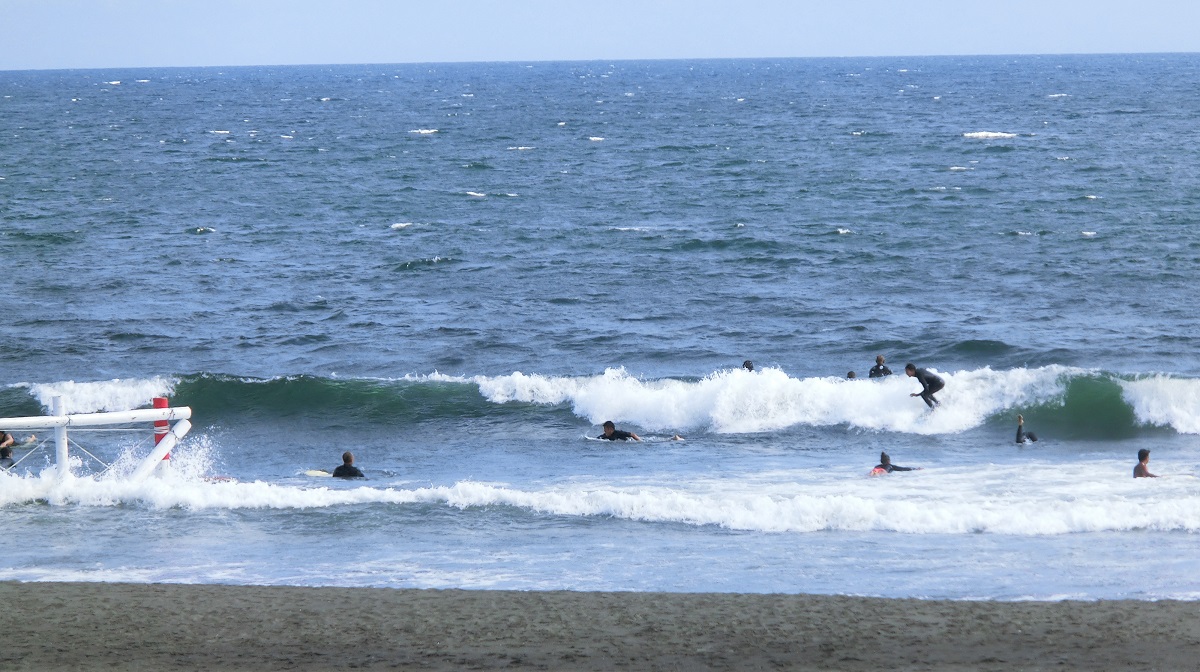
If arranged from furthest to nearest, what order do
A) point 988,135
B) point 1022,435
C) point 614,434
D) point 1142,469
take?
point 988,135 → point 614,434 → point 1022,435 → point 1142,469

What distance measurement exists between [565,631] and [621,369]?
13.8 metres

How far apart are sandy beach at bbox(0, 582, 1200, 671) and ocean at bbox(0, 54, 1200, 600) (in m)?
0.82

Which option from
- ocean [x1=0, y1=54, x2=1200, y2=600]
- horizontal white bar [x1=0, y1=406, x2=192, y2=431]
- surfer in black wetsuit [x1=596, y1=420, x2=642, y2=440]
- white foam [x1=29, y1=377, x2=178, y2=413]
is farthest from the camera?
white foam [x1=29, y1=377, x2=178, y2=413]

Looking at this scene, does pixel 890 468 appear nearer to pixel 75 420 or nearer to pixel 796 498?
pixel 796 498

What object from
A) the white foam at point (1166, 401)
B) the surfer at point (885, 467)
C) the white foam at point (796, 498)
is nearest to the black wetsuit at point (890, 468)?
the surfer at point (885, 467)

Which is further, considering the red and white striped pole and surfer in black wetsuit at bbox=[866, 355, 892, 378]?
surfer in black wetsuit at bbox=[866, 355, 892, 378]

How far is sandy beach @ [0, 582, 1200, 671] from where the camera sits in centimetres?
1048

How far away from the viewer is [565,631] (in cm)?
1125

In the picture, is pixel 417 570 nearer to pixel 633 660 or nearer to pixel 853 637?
pixel 633 660

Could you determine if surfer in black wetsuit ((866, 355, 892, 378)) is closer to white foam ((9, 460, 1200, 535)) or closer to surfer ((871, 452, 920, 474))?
white foam ((9, 460, 1200, 535))

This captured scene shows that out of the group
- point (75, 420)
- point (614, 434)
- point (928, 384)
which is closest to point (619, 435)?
point (614, 434)

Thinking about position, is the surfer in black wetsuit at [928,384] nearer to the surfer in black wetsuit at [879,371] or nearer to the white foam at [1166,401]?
the surfer in black wetsuit at [879,371]

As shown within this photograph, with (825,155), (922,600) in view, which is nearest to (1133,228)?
(825,155)

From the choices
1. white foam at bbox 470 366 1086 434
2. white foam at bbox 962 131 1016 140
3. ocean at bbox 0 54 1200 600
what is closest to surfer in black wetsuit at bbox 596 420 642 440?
ocean at bbox 0 54 1200 600
